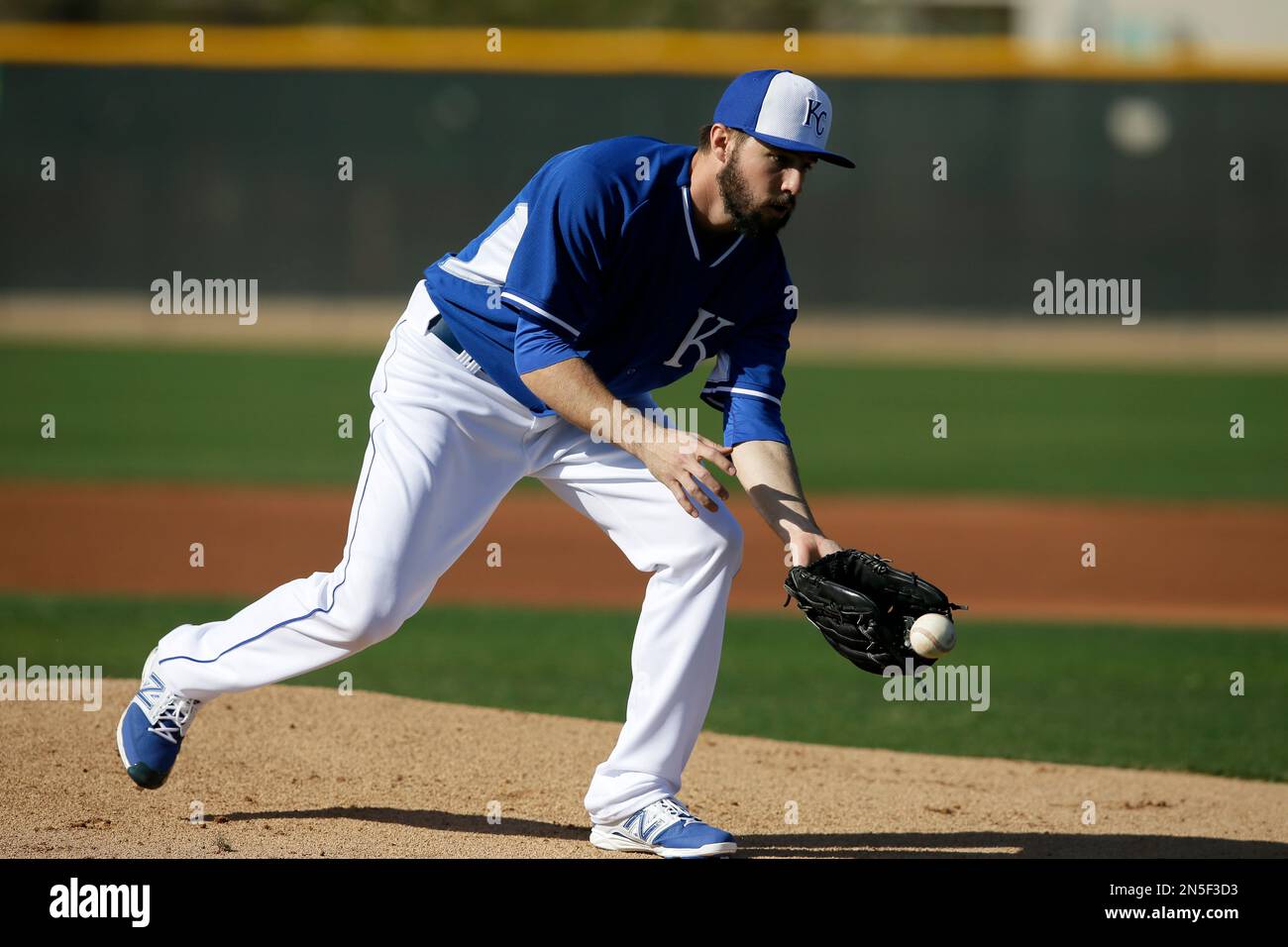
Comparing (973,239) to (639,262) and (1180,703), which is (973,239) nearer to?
(1180,703)

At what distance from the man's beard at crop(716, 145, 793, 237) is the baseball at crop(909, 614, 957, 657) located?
109cm

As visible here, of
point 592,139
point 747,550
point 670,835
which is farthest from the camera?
point 592,139

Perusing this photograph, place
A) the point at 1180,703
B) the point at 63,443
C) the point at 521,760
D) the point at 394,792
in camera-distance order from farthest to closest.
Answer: the point at 63,443 < the point at 1180,703 < the point at 521,760 < the point at 394,792

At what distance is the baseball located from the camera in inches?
145

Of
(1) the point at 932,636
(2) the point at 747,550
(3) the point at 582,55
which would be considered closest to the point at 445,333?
(1) the point at 932,636

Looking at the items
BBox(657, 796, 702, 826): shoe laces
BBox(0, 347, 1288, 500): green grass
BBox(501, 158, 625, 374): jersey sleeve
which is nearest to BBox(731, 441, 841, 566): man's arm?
BBox(501, 158, 625, 374): jersey sleeve

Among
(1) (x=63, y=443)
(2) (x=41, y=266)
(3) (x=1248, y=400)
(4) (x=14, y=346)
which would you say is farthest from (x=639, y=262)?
(2) (x=41, y=266)

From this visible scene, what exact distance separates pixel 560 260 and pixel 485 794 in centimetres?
187

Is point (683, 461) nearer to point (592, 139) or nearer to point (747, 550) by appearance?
point (747, 550)

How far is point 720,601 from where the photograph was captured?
13.1 ft

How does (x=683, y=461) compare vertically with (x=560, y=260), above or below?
below

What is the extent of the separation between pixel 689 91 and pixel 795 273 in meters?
3.19

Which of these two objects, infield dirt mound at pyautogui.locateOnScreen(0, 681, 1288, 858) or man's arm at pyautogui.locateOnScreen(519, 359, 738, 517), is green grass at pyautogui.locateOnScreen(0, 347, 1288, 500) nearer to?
infield dirt mound at pyautogui.locateOnScreen(0, 681, 1288, 858)

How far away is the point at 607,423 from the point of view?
12.4 feet
